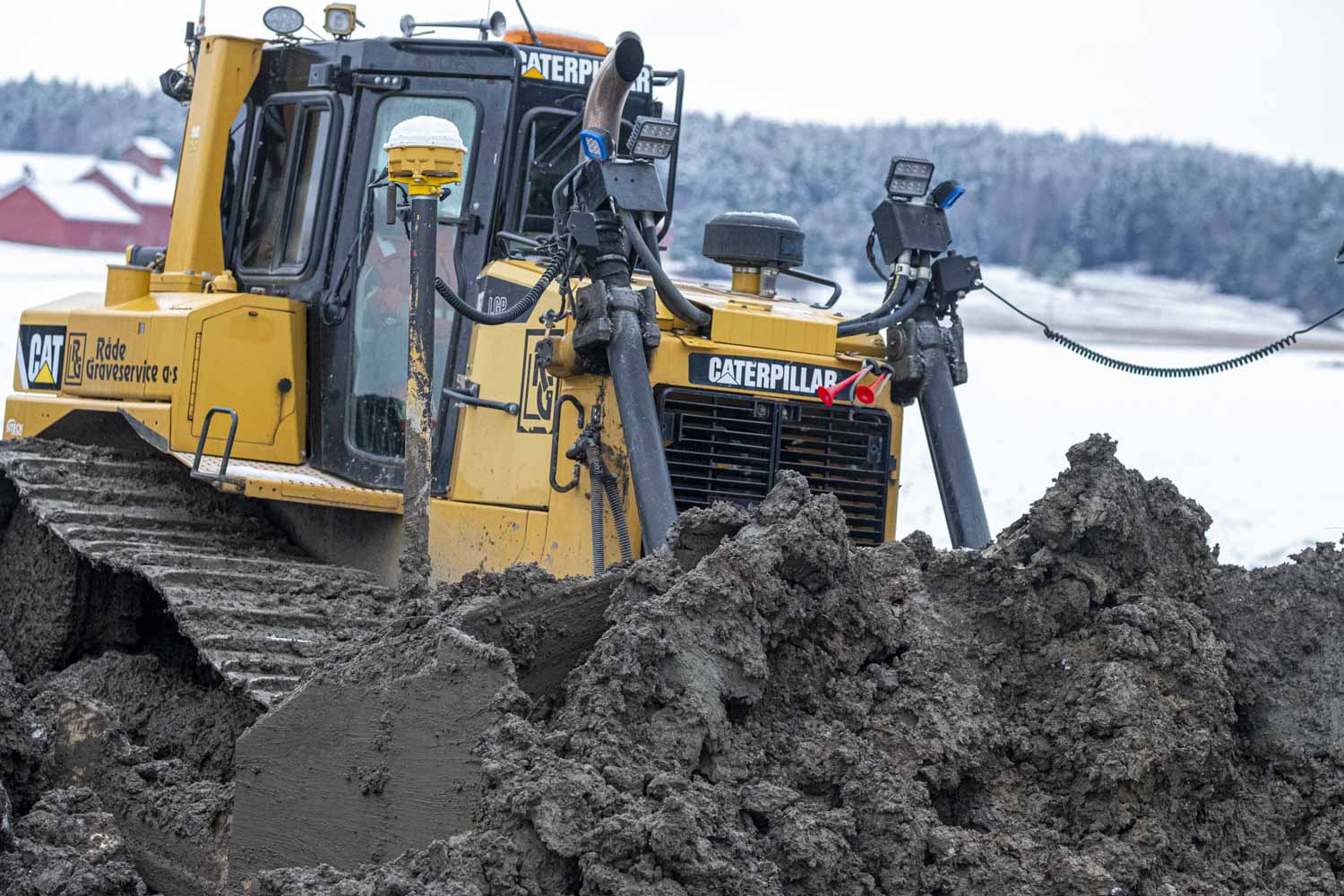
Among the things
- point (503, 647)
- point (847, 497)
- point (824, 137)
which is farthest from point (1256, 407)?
point (824, 137)

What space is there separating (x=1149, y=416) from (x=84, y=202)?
5267cm

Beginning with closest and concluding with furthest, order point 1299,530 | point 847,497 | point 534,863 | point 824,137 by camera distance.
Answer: point 534,863
point 847,497
point 1299,530
point 824,137

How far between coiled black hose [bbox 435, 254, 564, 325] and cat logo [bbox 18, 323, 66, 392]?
2.64 m

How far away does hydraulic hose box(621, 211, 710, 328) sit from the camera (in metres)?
5.54

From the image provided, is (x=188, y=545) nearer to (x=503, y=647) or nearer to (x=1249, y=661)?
(x=503, y=647)

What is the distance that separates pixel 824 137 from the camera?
85.7 meters

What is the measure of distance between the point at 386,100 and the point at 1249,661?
3.60 meters

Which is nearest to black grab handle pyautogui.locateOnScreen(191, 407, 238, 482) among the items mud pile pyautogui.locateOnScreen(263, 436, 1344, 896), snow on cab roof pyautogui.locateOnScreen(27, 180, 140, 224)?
mud pile pyautogui.locateOnScreen(263, 436, 1344, 896)

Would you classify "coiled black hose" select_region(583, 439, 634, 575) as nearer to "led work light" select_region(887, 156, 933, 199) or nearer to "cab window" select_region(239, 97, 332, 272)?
"led work light" select_region(887, 156, 933, 199)

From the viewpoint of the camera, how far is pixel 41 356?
7.57 m

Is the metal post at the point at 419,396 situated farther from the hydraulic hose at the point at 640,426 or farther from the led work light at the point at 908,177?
the led work light at the point at 908,177

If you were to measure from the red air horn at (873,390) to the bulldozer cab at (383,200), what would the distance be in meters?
1.30

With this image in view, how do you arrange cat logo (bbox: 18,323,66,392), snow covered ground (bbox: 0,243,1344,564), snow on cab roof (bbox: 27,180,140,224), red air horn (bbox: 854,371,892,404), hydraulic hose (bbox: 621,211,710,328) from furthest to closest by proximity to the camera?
snow on cab roof (bbox: 27,180,140,224) < snow covered ground (bbox: 0,243,1344,564) < cat logo (bbox: 18,323,66,392) < red air horn (bbox: 854,371,892,404) < hydraulic hose (bbox: 621,211,710,328)

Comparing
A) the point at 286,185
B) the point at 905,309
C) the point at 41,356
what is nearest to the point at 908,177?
the point at 905,309
